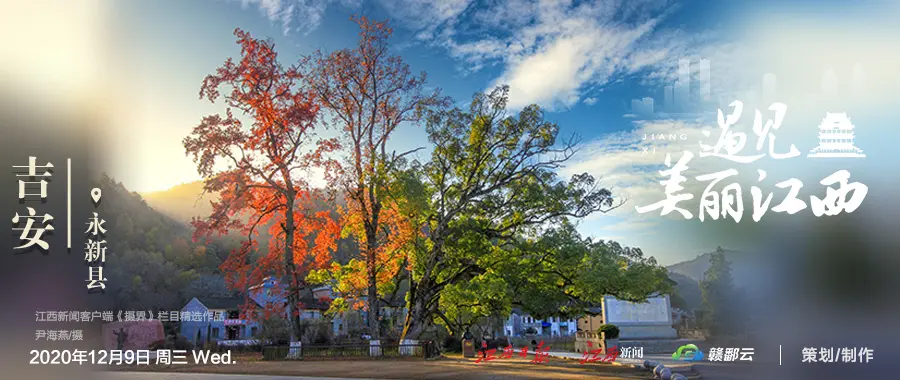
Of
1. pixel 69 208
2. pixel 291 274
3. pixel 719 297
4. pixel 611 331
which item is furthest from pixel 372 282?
Result: pixel 719 297

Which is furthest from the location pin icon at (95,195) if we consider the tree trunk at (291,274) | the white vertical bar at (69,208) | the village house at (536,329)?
the village house at (536,329)

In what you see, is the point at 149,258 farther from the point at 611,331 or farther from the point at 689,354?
the point at 689,354

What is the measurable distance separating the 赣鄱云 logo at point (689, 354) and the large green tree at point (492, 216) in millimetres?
3860

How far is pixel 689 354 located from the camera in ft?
65.2

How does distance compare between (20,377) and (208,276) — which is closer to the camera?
(20,377)

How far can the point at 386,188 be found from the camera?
2298 centimetres

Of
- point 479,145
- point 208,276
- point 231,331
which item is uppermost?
point 479,145

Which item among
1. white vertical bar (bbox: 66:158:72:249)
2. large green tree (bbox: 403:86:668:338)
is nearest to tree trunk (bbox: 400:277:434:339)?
large green tree (bbox: 403:86:668:338)

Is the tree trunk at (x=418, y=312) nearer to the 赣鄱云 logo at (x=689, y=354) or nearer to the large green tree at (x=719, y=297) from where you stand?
the 赣鄱云 logo at (x=689, y=354)

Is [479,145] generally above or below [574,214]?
above

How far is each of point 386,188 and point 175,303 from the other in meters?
23.7

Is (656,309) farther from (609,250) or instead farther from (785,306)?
(785,306)

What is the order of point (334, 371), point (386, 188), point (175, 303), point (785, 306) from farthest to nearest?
1. point (175, 303)
2. point (386, 188)
3. point (785, 306)
4. point (334, 371)

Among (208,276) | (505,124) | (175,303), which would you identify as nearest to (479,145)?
(505,124)
